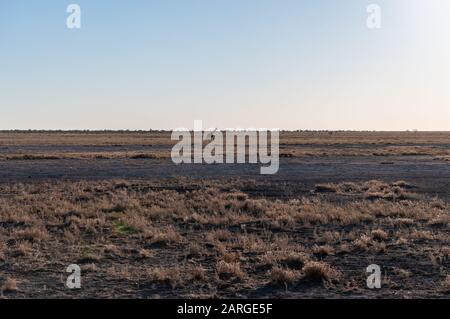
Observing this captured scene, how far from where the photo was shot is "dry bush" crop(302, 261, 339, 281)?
33.7 feet

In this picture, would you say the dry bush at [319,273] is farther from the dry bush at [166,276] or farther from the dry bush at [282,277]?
the dry bush at [166,276]

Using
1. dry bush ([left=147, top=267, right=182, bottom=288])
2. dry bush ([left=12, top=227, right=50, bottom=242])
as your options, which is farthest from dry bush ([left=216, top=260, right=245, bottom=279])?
dry bush ([left=12, top=227, right=50, bottom=242])

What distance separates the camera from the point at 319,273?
406 inches

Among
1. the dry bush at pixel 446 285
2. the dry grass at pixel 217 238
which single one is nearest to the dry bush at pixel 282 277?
the dry grass at pixel 217 238

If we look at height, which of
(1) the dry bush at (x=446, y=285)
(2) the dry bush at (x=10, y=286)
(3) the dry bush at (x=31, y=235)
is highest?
(3) the dry bush at (x=31, y=235)

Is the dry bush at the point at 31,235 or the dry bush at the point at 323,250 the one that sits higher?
the dry bush at the point at 31,235

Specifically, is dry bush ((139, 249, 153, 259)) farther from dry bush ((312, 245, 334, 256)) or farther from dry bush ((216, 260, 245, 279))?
dry bush ((312, 245, 334, 256))

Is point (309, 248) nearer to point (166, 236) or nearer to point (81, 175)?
point (166, 236)

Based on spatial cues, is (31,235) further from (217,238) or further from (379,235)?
(379,235)

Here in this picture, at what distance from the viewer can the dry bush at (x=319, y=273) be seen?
10266 millimetres
